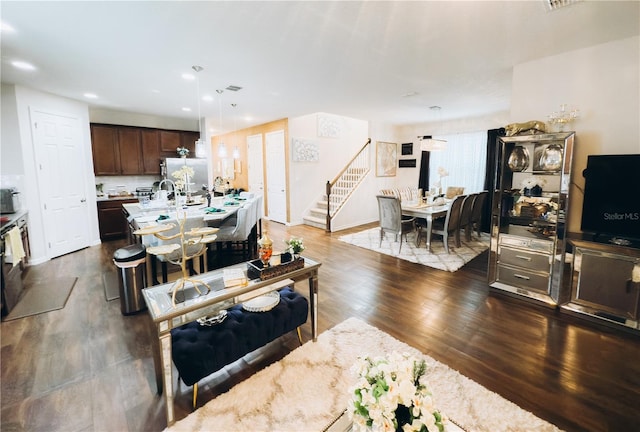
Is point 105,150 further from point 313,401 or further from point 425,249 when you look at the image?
point 425,249

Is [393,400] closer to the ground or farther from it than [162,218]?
closer to the ground

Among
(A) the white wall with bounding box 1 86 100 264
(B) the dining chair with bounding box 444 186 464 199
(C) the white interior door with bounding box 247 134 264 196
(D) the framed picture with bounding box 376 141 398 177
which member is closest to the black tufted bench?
(A) the white wall with bounding box 1 86 100 264

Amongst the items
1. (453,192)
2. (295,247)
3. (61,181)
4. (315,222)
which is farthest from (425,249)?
(61,181)

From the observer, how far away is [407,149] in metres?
8.23

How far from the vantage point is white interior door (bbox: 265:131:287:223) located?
23.5ft

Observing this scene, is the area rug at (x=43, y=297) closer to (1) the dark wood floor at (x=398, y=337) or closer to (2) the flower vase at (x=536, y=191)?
(1) the dark wood floor at (x=398, y=337)

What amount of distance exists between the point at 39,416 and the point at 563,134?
15.5 ft

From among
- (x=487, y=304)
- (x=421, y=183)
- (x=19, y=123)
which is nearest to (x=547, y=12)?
(x=487, y=304)

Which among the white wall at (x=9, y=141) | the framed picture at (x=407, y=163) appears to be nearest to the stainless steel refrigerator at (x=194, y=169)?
the white wall at (x=9, y=141)

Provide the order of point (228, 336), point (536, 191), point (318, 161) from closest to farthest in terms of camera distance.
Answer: point (228, 336)
point (536, 191)
point (318, 161)

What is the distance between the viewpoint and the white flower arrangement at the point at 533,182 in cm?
312

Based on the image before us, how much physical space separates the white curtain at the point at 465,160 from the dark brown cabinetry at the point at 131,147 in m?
6.43

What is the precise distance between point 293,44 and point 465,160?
580cm

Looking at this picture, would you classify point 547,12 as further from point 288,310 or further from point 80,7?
point 80,7
